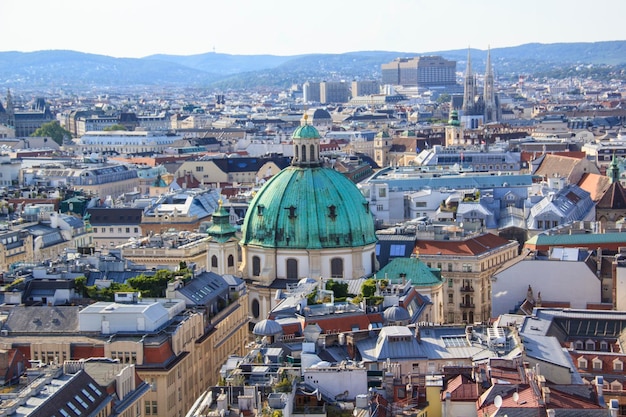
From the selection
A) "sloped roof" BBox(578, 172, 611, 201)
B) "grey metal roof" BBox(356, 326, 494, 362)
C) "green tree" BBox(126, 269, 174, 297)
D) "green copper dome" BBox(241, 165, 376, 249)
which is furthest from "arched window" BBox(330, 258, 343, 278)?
"sloped roof" BBox(578, 172, 611, 201)

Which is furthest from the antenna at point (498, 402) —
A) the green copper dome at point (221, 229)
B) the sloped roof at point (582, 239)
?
the sloped roof at point (582, 239)

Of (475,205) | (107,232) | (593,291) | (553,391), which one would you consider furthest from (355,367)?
(107,232)

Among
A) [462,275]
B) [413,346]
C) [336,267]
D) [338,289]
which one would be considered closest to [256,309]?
[336,267]

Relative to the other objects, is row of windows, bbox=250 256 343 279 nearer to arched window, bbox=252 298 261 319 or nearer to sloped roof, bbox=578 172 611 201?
arched window, bbox=252 298 261 319

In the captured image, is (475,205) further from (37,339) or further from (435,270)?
(37,339)

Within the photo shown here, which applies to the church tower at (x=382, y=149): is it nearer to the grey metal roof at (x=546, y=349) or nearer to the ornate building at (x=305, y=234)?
the ornate building at (x=305, y=234)

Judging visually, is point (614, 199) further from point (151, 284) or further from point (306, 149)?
point (151, 284)
